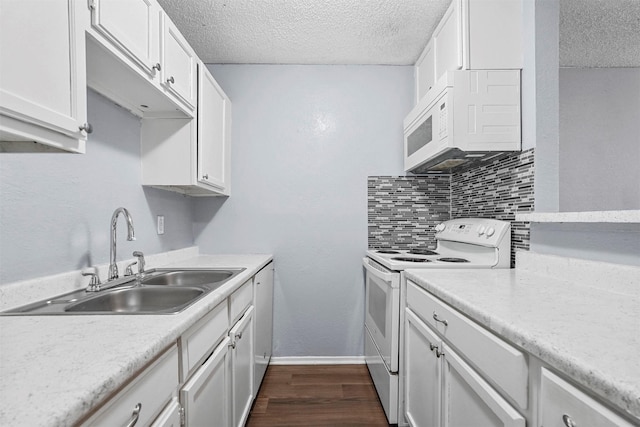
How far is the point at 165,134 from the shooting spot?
5.93 feet

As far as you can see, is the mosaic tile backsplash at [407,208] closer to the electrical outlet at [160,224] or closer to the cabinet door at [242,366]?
the cabinet door at [242,366]

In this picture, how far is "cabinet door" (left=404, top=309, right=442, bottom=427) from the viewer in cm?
123

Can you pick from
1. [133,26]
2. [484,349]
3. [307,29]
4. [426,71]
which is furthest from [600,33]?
[133,26]

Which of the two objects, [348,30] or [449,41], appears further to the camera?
[348,30]

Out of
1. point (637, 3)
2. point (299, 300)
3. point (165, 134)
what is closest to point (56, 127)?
point (165, 134)

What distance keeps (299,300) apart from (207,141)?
4.61ft

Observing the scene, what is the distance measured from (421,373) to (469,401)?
1.46 feet

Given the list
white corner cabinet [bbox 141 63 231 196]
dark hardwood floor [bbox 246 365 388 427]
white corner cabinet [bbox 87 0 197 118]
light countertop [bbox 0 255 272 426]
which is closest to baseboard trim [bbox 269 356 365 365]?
dark hardwood floor [bbox 246 365 388 427]

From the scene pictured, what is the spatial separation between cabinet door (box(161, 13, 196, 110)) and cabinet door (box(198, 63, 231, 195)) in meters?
0.10

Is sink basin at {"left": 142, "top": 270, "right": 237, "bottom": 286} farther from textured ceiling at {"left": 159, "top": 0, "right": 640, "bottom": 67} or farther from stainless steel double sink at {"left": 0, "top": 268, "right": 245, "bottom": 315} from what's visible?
textured ceiling at {"left": 159, "top": 0, "right": 640, "bottom": 67}

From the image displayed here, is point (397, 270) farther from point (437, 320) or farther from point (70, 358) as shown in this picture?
point (70, 358)

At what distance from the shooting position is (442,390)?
3.83ft

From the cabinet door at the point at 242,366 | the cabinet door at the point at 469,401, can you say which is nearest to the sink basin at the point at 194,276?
the cabinet door at the point at 242,366

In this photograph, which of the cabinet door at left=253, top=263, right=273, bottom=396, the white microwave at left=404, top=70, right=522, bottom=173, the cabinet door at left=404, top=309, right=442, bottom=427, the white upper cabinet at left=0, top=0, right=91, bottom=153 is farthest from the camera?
the cabinet door at left=253, top=263, right=273, bottom=396
